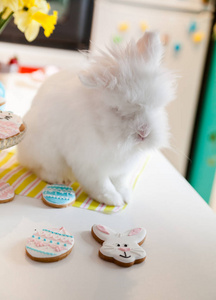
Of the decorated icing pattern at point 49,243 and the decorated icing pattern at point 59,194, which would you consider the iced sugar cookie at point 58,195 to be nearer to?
the decorated icing pattern at point 59,194

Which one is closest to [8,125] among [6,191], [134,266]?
[6,191]

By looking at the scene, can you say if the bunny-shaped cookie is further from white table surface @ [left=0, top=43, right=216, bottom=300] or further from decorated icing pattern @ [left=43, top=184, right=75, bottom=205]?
decorated icing pattern @ [left=43, top=184, right=75, bottom=205]

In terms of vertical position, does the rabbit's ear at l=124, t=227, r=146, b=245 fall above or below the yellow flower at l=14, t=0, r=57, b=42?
Result: below

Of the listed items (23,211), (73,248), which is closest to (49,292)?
(73,248)

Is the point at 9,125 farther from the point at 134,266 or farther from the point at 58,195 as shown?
the point at 134,266

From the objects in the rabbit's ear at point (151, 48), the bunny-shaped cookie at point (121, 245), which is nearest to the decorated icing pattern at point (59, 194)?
the bunny-shaped cookie at point (121, 245)

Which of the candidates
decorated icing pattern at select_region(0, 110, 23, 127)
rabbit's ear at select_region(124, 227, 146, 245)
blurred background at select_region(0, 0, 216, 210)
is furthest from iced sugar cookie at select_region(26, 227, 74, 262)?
blurred background at select_region(0, 0, 216, 210)
